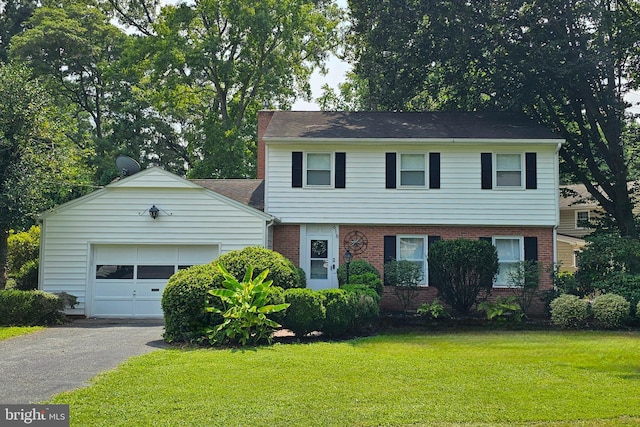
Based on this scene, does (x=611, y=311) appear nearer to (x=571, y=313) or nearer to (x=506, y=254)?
(x=571, y=313)

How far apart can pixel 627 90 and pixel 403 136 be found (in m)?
9.02

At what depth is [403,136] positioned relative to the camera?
19.2 metres

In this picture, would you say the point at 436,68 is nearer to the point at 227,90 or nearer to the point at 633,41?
the point at 633,41

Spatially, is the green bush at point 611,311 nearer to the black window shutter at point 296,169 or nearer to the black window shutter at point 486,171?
the black window shutter at point 486,171

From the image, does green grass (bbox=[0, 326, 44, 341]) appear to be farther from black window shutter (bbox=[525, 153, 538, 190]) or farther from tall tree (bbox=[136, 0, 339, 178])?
tall tree (bbox=[136, 0, 339, 178])

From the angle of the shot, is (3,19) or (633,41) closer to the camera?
(633,41)

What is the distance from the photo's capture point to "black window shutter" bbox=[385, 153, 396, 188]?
19266 millimetres

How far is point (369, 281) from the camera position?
17.2 metres

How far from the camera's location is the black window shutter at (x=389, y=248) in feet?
62.5

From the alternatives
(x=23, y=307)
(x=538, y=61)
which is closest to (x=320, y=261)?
(x=23, y=307)

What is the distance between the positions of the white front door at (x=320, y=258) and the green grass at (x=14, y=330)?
303 inches

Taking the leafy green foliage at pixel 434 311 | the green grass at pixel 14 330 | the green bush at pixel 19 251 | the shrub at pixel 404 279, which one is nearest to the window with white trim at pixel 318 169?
the shrub at pixel 404 279

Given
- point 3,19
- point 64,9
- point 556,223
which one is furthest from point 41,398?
point 3,19

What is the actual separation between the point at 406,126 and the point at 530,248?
218 inches
